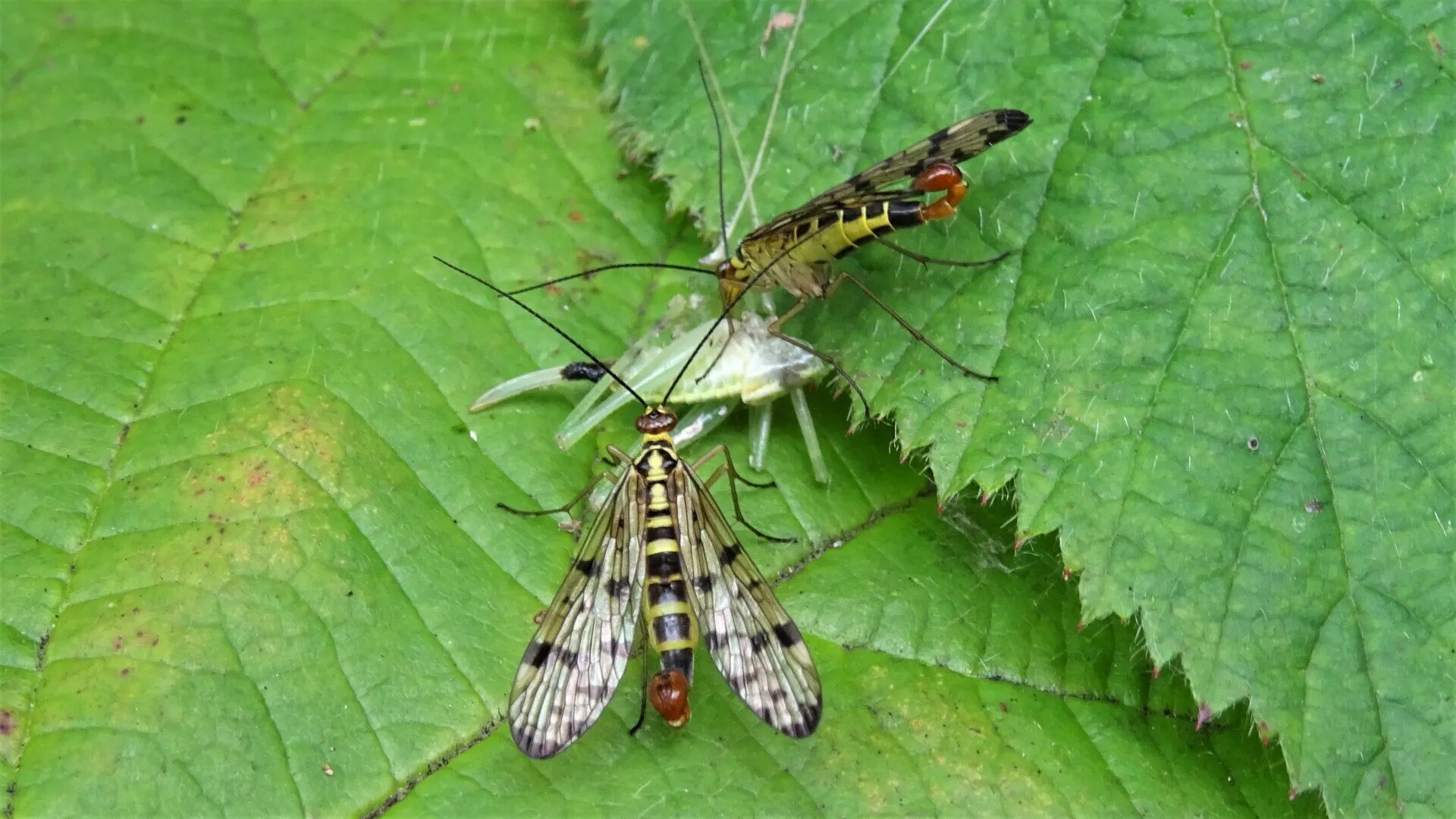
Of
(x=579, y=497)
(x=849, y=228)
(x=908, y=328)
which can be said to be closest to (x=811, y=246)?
(x=849, y=228)

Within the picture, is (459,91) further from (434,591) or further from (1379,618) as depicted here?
(1379,618)

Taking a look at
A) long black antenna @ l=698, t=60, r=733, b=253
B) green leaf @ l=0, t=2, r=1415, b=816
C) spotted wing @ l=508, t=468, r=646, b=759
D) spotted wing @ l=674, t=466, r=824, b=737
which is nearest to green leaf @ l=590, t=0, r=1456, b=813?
long black antenna @ l=698, t=60, r=733, b=253

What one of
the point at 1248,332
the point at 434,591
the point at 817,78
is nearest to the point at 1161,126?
the point at 1248,332

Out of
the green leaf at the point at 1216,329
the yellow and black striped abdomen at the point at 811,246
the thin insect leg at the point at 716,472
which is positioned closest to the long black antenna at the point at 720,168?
the yellow and black striped abdomen at the point at 811,246

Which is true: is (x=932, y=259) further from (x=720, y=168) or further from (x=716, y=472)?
(x=716, y=472)

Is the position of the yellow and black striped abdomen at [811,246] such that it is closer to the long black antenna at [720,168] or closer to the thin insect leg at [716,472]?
the long black antenna at [720,168]

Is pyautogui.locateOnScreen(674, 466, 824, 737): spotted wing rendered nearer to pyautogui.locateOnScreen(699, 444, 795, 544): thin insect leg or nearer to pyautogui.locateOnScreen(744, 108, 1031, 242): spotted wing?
pyautogui.locateOnScreen(699, 444, 795, 544): thin insect leg

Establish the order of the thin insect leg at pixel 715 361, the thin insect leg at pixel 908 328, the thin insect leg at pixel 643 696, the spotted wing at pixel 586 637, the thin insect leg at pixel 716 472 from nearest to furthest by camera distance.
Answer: the spotted wing at pixel 586 637, the thin insect leg at pixel 643 696, the thin insect leg at pixel 908 328, the thin insect leg at pixel 716 472, the thin insect leg at pixel 715 361
